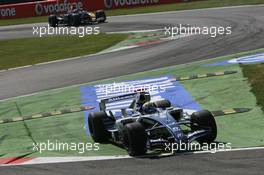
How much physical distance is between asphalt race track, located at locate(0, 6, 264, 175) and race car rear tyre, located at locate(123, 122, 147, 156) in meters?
0.30

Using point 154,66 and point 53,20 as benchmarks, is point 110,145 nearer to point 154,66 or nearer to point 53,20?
point 154,66

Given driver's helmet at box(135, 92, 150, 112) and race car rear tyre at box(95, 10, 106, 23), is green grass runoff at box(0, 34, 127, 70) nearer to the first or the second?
race car rear tyre at box(95, 10, 106, 23)

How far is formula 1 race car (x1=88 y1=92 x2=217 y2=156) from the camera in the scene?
1107 cm

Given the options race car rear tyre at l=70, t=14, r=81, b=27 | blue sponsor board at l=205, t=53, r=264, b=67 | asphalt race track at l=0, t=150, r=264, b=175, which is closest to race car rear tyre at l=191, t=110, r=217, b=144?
asphalt race track at l=0, t=150, r=264, b=175

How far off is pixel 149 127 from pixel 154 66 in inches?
408

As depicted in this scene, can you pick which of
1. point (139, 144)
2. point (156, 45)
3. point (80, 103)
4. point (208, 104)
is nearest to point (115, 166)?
point (139, 144)

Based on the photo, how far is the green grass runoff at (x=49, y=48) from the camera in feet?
93.1

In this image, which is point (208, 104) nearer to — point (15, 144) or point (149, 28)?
point (15, 144)

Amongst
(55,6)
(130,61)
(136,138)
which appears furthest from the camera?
(55,6)

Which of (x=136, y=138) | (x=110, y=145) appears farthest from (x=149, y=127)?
(x=110, y=145)

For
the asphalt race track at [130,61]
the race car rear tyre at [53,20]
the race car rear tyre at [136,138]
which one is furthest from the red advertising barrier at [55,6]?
the race car rear tyre at [136,138]

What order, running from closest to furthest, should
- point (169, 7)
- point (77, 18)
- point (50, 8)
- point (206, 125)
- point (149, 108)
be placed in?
point (206, 125) < point (149, 108) < point (77, 18) < point (169, 7) < point (50, 8)

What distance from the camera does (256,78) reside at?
16.8 meters

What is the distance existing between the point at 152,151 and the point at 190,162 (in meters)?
1.43
